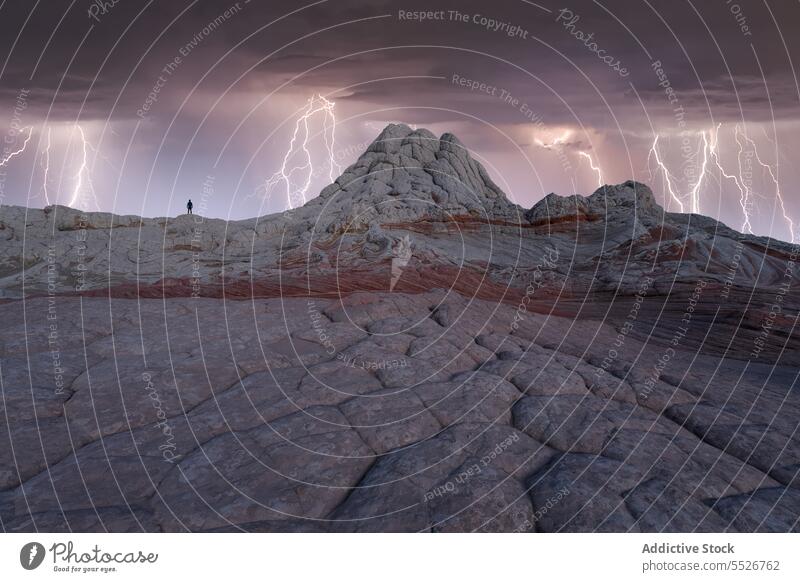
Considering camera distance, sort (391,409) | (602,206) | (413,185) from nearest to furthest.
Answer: (391,409) < (602,206) < (413,185)

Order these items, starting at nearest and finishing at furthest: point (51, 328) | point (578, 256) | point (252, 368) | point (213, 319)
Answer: point (252, 368), point (51, 328), point (213, 319), point (578, 256)

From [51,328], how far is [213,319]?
374 cm

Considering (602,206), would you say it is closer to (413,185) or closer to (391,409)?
(413,185)

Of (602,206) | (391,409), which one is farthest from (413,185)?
(391,409)

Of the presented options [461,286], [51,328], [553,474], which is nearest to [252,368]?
[51,328]

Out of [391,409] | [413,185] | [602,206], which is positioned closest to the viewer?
[391,409]

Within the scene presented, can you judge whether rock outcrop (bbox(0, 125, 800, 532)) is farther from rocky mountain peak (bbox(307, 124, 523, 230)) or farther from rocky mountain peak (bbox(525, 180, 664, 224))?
rocky mountain peak (bbox(307, 124, 523, 230))

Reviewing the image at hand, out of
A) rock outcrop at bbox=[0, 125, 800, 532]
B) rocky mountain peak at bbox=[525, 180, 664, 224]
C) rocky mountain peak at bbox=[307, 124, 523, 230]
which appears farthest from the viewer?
rocky mountain peak at bbox=[307, 124, 523, 230]

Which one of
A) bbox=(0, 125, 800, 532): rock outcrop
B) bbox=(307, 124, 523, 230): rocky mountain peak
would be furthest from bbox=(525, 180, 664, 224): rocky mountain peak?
bbox=(0, 125, 800, 532): rock outcrop

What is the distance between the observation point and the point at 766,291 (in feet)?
74.4

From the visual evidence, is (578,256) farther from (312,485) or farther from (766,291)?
(312,485)

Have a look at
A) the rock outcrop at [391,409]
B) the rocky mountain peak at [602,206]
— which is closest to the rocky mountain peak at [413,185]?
the rocky mountain peak at [602,206]

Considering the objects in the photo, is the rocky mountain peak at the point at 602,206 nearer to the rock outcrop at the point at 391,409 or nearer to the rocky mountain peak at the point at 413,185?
the rocky mountain peak at the point at 413,185

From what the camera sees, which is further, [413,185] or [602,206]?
[413,185]
